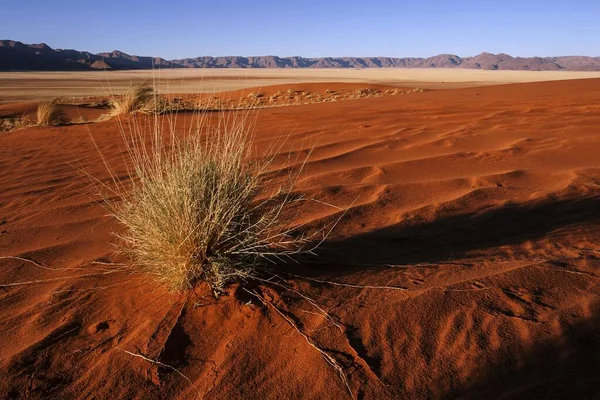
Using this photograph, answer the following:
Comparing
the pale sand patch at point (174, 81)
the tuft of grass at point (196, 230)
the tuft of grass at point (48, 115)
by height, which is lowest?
the pale sand patch at point (174, 81)

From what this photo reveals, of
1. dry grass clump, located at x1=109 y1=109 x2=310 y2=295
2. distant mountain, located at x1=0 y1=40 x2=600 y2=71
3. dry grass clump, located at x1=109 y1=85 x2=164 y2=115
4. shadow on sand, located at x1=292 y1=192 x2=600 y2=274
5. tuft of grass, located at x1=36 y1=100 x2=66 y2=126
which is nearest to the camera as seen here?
dry grass clump, located at x1=109 y1=109 x2=310 y2=295

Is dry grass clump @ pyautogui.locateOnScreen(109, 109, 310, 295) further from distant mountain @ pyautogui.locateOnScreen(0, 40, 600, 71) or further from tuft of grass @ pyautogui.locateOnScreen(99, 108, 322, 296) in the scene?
distant mountain @ pyautogui.locateOnScreen(0, 40, 600, 71)

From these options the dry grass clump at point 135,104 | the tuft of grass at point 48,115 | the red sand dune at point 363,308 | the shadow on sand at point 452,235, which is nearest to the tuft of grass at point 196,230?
the red sand dune at point 363,308

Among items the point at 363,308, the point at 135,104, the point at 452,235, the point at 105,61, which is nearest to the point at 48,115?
the point at 135,104

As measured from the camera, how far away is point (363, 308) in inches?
91.7

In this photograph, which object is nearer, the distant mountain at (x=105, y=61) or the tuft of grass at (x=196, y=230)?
the tuft of grass at (x=196, y=230)

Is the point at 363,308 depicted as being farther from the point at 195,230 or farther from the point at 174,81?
the point at 174,81

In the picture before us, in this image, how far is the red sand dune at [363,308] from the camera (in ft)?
6.32

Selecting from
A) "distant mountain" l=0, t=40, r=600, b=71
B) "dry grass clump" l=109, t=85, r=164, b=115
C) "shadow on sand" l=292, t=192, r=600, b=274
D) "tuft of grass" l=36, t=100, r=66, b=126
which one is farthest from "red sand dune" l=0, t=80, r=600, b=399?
"tuft of grass" l=36, t=100, r=66, b=126

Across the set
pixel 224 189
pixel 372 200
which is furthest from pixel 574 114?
pixel 224 189

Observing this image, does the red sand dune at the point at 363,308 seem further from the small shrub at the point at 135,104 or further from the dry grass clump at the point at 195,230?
the small shrub at the point at 135,104

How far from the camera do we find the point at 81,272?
9.44 feet

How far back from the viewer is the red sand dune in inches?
75.9

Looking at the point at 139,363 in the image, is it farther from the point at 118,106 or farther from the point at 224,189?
the point at 118,106
